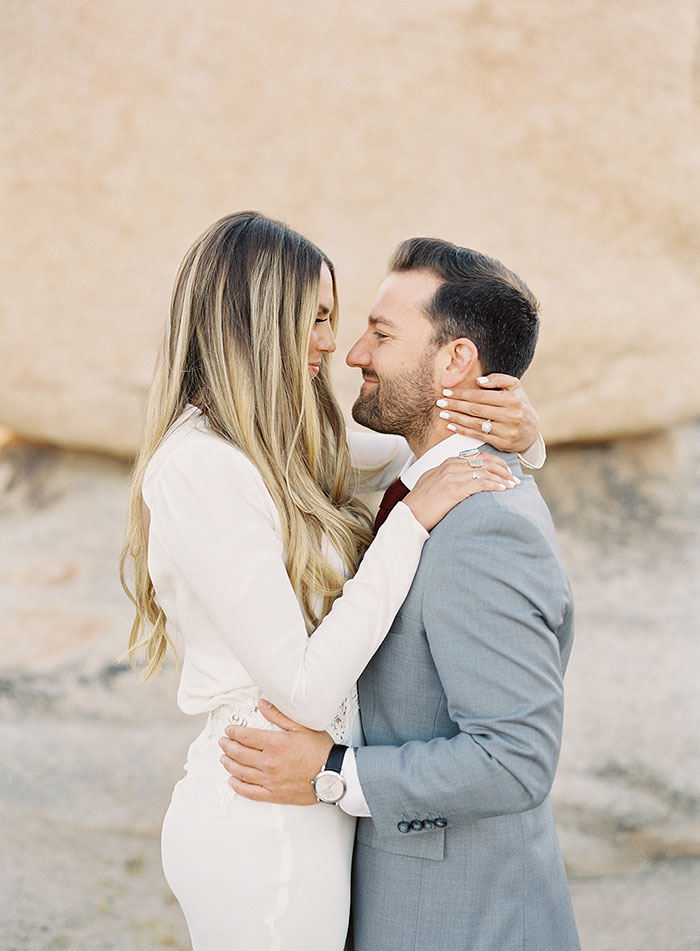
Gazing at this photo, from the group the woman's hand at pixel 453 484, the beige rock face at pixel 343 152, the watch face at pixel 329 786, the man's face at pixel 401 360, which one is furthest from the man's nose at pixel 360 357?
the beige rock face at pixel 343 152

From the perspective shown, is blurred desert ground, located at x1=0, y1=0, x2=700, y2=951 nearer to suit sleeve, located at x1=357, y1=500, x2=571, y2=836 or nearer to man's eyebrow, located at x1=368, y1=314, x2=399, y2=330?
man's eyebrow, located at x1=368, y1=314, x2=399, y2=330

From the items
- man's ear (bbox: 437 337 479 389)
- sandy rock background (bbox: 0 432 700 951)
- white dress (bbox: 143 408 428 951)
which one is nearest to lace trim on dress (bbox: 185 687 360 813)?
white dress (bbox: 143 408 428 951)

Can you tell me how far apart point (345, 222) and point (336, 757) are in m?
2.26

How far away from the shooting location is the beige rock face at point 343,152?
3.04 meters

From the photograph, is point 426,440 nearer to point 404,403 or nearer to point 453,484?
point 404,403

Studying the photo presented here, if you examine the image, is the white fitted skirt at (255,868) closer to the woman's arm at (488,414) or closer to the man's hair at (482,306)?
the woman's arm at (488,414)

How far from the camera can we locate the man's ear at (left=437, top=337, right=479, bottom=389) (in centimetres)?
137

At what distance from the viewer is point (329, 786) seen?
1203mm

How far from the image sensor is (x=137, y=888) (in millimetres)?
2764

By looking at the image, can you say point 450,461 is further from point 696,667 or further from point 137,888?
point 696,667

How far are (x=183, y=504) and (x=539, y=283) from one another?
2236mm

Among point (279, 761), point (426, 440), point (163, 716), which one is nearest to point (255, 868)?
point (279, 761)

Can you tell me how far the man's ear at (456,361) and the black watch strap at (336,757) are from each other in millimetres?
539

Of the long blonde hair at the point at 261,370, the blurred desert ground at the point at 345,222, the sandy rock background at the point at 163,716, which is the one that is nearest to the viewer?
the long blonde hair at the point at 261,370
